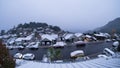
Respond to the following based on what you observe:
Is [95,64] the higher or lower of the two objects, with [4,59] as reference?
lower

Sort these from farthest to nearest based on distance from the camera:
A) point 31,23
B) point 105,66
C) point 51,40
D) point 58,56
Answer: point 31,23
point 51,40
point 58,56
point 105,66

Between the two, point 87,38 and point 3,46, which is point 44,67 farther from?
point 87,38

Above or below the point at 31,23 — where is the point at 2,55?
below

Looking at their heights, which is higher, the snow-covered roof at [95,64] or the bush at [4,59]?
the bush at [4,59]

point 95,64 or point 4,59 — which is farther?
point 95,64

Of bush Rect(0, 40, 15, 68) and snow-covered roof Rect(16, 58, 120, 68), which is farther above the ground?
bush Rect(0, 40, 15, 68)

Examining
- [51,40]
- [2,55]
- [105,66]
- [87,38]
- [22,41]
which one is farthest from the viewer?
[22,41]

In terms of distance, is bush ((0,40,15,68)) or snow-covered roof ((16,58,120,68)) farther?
snow-covered roof ((16,58,120,68))

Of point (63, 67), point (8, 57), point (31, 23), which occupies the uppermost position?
point (31, 23)

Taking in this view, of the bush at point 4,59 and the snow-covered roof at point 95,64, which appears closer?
the bush at point 4,59

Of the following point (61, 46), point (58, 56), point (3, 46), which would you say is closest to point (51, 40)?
point (61, 46)

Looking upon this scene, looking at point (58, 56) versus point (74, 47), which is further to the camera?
point (74, 47)
